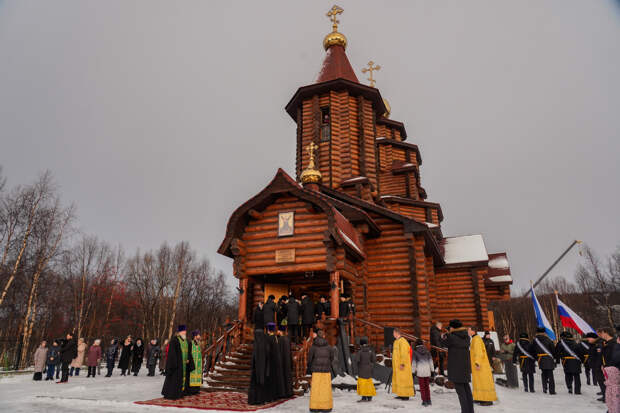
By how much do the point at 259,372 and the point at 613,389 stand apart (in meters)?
6.52

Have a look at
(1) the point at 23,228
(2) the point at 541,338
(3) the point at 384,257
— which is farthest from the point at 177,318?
(2) the point at 541,338

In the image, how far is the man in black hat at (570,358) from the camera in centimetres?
1015

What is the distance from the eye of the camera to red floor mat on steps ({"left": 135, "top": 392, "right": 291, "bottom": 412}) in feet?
24.7

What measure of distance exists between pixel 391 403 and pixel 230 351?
5605 mm

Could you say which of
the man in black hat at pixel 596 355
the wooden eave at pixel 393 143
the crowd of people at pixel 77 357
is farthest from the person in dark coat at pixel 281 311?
the wooden eave at pixel 393 143

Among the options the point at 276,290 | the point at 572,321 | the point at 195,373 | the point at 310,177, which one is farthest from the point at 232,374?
the point at 572,321

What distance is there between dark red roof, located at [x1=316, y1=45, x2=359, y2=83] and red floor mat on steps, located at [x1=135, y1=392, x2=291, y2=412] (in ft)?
62.3

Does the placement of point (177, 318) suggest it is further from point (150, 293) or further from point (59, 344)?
point (59, 344)

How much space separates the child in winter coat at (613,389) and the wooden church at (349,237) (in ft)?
23.1

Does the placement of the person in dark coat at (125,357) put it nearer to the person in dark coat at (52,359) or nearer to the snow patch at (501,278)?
the person in dark coat at (52,359)

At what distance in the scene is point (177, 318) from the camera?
42406mm

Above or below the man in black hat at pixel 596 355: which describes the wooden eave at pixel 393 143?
above

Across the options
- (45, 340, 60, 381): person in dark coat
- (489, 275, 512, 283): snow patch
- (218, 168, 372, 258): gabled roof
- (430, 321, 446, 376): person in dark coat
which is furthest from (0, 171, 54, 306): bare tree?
(489, 275, 512, 283): snow patch

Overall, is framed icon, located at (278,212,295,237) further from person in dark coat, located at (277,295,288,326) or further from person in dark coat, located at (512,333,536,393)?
person in dark coat, located at (512,333,536,393)
